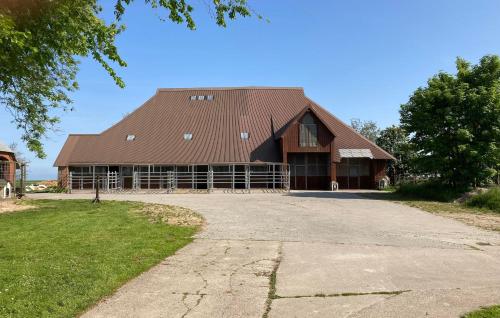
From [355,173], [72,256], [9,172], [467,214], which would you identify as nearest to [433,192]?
[467,214]

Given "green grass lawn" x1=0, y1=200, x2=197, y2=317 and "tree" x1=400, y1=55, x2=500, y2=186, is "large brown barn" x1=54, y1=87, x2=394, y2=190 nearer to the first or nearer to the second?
"tree" x1=400, y1=55, x2=500, y2=186

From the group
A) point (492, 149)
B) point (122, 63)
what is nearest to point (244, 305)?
point (122, 63)

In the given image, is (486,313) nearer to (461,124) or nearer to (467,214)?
(467,214)

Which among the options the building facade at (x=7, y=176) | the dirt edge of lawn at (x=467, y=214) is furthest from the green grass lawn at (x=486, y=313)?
the building facade at (x=7, y=176)

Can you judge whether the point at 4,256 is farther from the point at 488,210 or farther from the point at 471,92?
the point at 471,92

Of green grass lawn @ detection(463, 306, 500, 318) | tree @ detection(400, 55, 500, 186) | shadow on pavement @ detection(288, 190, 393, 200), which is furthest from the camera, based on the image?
shadow on pavement @ detection(288, 190, 393, 200)

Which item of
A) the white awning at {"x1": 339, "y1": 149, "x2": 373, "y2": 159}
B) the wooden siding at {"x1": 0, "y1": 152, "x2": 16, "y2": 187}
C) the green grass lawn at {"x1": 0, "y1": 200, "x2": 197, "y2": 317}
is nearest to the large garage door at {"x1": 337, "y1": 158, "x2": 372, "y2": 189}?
the white awning at {"x1": 339, "y1": 149, "x2": 373, "y2": 159}

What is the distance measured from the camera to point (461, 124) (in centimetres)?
2386

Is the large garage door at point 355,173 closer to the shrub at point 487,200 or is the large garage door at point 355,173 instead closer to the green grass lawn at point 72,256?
the shrub at point 487,200

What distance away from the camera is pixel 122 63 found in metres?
7.99

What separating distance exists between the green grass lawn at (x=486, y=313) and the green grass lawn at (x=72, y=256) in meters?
4.56

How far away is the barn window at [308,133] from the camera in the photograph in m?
34.6

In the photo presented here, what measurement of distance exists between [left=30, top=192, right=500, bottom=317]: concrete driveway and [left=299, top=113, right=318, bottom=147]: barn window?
71.4 feet

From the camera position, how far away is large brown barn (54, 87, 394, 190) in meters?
34.7
